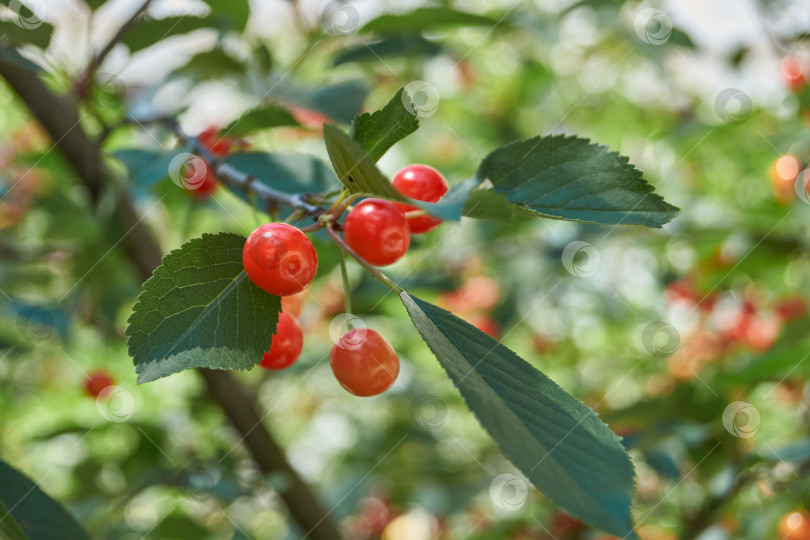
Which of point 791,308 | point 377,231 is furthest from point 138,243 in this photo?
point 791,308

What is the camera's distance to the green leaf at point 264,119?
3.84ft

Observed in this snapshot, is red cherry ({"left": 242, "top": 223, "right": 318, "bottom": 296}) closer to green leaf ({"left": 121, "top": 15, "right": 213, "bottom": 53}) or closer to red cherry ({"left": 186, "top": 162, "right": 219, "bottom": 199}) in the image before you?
green leaf ({"left": 121, "top": 15, "right": 213, "bottom": 53})

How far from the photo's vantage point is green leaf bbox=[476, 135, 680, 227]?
753 millimetres

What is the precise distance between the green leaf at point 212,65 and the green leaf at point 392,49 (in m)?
0.25

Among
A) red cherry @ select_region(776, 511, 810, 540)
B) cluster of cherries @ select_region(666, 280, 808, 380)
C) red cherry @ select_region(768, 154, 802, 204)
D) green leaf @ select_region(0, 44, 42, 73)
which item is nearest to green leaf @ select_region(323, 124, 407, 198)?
green leaf @ select_region(0, 44, 42, 73)

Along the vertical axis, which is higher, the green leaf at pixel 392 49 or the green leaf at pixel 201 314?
the green leaf at pixel 392 49

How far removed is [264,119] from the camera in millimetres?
1193

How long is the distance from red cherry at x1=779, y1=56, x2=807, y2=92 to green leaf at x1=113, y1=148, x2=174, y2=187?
2.10m

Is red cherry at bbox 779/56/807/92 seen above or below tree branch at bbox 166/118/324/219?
above

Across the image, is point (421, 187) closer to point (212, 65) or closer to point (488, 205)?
point (488, 205)

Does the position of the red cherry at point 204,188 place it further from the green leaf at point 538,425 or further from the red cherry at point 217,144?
the green leaf at point 538,425

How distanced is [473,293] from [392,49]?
5.05 ft

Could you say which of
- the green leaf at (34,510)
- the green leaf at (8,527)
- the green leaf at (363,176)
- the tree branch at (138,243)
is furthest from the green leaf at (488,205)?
the tree branch at (138,243)

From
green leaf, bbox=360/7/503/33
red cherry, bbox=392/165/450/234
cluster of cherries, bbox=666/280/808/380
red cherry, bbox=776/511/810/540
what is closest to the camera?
red cherry, bbox=392/165/450/234
